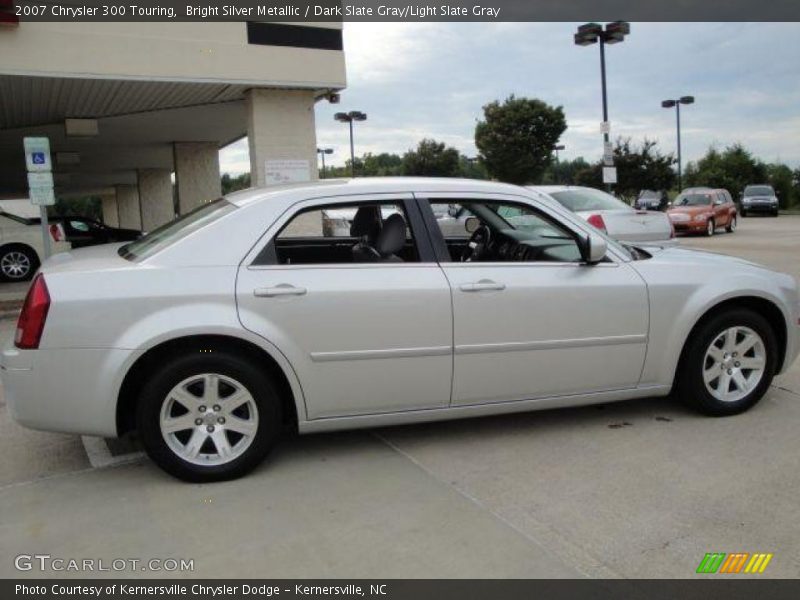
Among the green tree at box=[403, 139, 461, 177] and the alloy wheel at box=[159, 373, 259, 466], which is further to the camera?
A: the green tree at box=[403, 139, 461, 177]

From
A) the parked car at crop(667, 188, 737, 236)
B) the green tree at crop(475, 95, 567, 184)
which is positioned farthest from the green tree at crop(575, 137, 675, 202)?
the parked car at crop(667, 188, 737, 236)

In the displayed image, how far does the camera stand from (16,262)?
45.7 feet

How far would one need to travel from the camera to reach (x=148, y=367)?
3.58 meters

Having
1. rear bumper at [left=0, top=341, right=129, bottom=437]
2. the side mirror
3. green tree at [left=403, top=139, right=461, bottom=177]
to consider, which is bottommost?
rear bumper at [left=0, top=341, right=129, bottom=437]

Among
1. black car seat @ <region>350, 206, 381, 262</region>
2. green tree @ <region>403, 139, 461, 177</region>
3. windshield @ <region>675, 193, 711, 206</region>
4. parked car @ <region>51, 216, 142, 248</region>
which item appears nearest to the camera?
black car seat @ <region>350, 206, 381, 262</region>

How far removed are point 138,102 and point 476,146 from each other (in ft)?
111

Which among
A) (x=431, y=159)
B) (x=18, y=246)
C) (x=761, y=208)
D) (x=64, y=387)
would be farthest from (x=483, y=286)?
(x=431, y=159)

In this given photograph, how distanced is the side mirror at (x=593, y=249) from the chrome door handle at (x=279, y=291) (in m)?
1.67

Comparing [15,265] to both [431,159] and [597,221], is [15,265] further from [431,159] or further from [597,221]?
[431,159]

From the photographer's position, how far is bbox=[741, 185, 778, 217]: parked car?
3378 cm

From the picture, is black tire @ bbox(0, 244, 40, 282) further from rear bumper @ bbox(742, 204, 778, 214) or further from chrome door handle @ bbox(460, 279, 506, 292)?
rear bumper @ bbox(742, 204, 778, 214)

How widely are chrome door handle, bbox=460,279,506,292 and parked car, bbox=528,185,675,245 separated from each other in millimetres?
6477

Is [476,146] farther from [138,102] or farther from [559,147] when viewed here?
[138,102]
